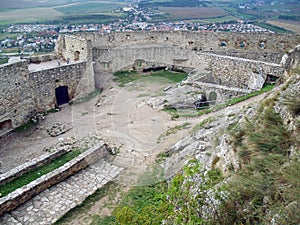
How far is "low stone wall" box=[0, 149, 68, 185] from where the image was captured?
380 inches

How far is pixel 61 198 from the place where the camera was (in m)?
8.91

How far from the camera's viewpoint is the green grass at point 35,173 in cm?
934

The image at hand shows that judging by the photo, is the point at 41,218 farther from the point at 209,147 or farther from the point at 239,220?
the point at 239,220

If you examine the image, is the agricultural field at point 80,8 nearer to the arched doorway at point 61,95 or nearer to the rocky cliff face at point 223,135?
the arched doorway at point 61,95

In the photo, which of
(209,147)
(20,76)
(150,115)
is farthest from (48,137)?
(209,147)

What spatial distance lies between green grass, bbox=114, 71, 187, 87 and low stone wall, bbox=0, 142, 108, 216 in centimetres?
819

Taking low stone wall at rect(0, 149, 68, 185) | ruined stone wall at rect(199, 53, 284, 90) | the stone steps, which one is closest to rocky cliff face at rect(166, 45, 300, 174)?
the stone steps

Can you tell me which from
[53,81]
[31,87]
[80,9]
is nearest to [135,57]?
[53,81]

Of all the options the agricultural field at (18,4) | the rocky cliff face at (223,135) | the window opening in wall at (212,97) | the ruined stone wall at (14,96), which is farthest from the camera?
the agricultural field at (18,4)

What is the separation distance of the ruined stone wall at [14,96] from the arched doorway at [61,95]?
1719 mm

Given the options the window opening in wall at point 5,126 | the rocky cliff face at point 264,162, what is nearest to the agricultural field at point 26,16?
the window opening in wall at point 5,126

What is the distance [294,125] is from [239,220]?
225 cm

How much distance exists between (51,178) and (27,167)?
52.5 inches

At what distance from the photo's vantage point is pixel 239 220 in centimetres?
482
